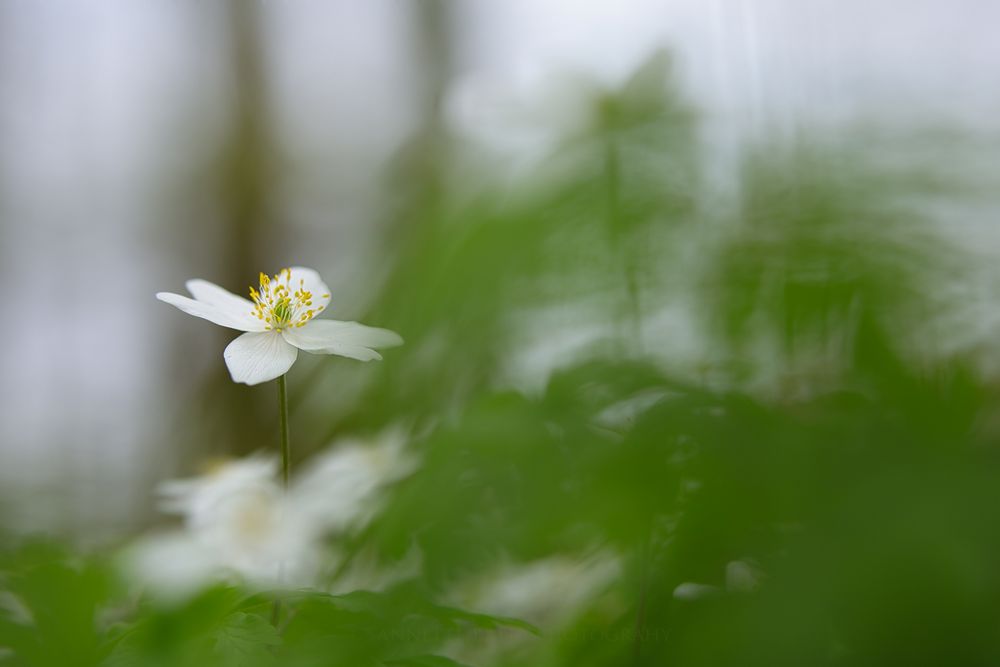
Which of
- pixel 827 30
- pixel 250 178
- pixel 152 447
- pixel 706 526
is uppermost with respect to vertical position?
pixel 250 178

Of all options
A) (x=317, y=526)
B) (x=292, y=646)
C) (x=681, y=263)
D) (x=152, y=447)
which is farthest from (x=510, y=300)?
(x=152, y=447)

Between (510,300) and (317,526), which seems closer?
(510,300)

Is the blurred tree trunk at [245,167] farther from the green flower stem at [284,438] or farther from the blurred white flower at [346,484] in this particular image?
the green flower stem at [284,438]

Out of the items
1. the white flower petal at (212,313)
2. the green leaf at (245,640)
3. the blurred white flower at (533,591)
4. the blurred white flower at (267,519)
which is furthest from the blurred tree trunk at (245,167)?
the green leaf at (245,640)

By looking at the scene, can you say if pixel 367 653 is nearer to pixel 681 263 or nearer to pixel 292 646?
pixel 292 646

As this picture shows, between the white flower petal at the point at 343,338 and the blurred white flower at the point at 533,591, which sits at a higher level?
the white flower petal at the point at 343,338

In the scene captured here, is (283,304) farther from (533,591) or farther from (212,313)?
(533,591)

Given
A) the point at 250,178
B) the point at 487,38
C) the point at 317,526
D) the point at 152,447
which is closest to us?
the point at 317,526

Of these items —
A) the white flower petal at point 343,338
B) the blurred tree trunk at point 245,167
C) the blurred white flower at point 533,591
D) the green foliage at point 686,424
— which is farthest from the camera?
the blurred tree trunk at point 245,167
